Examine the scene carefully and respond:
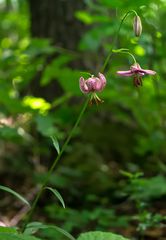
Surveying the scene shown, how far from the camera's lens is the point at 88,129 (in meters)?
4.27

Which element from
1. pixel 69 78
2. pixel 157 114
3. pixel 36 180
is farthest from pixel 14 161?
pixel 157 114

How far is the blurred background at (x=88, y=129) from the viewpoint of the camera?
124 inches

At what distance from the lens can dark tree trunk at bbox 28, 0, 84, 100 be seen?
15.1 ft

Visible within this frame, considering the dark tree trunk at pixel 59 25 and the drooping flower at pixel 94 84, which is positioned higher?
the dark tree trunk at pixel 59 25

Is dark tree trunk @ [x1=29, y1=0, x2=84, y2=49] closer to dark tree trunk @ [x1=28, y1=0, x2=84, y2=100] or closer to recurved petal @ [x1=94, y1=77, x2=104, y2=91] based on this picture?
dark tree trunk @ [x1=28, y1=0, x2=84, y2=100]

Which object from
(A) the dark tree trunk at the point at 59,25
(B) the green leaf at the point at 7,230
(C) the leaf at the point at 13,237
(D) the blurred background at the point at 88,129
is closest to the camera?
(C) the leaf at the point at 13,237

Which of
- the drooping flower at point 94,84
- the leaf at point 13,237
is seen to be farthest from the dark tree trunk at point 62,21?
the leaf at point 13,237

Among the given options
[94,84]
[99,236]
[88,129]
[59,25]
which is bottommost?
[99,236]

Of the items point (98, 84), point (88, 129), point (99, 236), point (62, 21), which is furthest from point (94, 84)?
point (62, 21)

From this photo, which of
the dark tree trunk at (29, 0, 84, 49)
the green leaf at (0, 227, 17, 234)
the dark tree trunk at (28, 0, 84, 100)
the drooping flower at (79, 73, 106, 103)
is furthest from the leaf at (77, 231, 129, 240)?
the dark tree trunk at (29, 0, 84, 49)

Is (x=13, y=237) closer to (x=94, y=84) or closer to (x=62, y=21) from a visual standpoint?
(x=94, y=84)

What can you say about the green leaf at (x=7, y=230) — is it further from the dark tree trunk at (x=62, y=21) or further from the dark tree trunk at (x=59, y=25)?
the dark tree trunk at (x=62, y=21)

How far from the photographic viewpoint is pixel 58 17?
15.2 feet

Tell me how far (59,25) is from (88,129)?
1.13 meters
